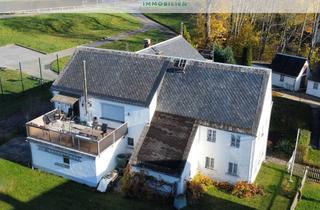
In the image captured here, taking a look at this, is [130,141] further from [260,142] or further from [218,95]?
[260,142]

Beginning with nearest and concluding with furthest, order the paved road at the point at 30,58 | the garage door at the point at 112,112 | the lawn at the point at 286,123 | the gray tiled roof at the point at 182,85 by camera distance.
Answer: the gray tiled roof at the point at 182,85 < the garage door at the point at 112,112 < the lawn at the point at 286,123 < the paved road at the point at 30,58

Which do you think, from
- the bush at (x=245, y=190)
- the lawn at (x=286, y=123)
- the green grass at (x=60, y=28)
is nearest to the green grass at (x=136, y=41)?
the green grass at (x=60, y=28)

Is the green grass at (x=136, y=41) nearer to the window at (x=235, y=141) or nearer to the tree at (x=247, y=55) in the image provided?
the tree at (x=247, y=55)

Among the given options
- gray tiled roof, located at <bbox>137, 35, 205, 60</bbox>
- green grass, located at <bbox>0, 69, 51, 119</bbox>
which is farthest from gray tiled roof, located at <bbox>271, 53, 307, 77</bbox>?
green grass, located at <bbox>0, 69, 51, 119</bbox>

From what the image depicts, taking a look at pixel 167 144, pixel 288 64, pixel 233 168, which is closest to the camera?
pixel 167 144

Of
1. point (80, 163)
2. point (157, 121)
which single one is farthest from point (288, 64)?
point (80, 163)

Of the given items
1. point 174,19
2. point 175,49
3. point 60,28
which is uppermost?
point 175,49

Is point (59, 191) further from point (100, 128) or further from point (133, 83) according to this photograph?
point (133, 83)

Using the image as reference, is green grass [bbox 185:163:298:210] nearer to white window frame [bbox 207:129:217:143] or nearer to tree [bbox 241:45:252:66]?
white window frame [bbox 207:129:217:143]
